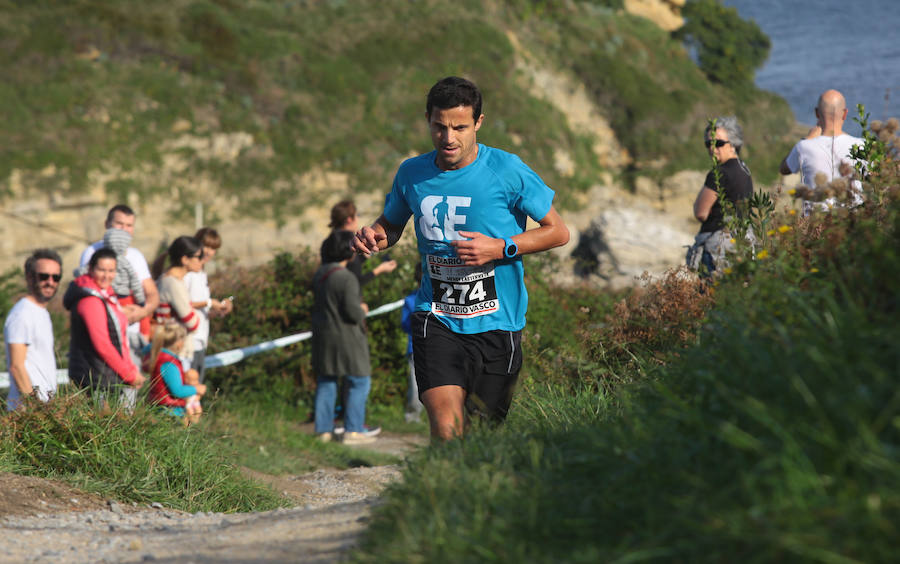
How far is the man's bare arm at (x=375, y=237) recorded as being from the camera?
14.8ft

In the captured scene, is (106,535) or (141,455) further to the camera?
(141,455)

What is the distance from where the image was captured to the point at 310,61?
31031 mm

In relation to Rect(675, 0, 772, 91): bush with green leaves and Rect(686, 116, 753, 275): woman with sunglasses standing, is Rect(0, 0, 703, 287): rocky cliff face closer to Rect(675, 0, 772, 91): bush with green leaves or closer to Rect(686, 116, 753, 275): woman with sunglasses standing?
Rect(686, 116, 753, 275): woman with sunglasses standing

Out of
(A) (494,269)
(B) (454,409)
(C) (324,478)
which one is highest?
(A) (494,269)

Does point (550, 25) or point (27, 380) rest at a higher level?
point (550, 25)

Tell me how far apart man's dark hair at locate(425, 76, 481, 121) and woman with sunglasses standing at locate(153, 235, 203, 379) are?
4.10 metres

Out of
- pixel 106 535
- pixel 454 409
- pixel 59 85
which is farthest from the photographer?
pixel 59 85

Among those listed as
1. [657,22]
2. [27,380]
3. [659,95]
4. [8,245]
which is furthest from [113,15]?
[657,22]

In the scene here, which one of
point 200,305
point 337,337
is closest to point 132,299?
point 200,305

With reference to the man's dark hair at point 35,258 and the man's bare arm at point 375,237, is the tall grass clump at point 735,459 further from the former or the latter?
the man's dark hair at point 35,258

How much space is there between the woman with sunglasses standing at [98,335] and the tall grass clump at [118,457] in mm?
771

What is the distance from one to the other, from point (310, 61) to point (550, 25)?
42.4 ft

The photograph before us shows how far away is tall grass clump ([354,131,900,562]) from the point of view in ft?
7.61

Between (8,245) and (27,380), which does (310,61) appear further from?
(27,380)
